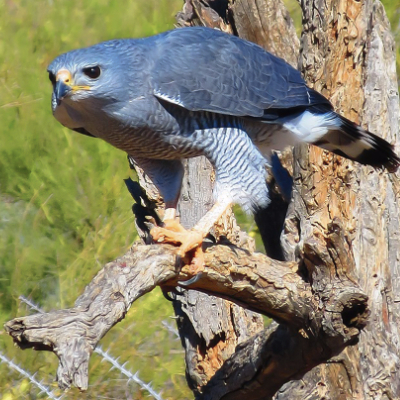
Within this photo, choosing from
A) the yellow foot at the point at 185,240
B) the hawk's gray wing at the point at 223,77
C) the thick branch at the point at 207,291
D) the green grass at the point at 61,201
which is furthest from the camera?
the green grass at the point at 61,201

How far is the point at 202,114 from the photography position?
155 inches

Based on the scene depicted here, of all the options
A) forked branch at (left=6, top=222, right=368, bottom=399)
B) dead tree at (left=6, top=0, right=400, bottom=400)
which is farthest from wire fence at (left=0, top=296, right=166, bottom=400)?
forked branch at (left=6, top=222, right=368, bottom=399)

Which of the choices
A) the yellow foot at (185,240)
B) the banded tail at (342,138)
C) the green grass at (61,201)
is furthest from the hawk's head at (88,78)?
the green grass at (61,201)

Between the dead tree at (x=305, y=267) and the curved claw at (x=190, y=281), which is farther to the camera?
the curved claw at (x=190, y=281)

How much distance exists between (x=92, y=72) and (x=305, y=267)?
1.37 meters

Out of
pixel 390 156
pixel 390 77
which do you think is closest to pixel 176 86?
pixel 390 156

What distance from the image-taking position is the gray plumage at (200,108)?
11.9 ft

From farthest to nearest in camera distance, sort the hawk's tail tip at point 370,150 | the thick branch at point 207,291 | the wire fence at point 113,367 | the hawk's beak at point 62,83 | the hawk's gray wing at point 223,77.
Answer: the wire fence at point 113,367, the hawk's tail tip at point 370,150, the hawk's gray wing at point 223,77, the hawk's beak at point 62,83, the thick branch at point 207,291

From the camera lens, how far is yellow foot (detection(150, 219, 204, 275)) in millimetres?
3502

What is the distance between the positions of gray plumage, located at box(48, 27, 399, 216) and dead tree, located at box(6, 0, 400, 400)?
173 millimetres

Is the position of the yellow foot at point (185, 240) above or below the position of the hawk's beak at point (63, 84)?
below

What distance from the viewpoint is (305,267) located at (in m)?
3.70

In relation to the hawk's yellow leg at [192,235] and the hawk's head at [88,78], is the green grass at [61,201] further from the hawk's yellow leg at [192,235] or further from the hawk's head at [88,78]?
the hawk's head at [88,78]

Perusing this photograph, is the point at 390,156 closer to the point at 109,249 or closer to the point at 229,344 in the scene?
the point at 229,344
